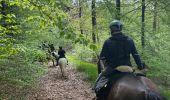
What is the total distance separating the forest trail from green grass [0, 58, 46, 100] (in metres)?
0.77

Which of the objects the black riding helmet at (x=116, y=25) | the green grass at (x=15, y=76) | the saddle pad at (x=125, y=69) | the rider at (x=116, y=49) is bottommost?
the green grass at (x=15, y=76)

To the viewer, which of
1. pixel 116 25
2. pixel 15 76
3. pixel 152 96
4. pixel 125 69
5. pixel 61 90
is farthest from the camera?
pixel 61 90

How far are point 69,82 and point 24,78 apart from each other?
8.02m

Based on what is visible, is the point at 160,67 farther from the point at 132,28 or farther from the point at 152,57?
the point at 132,28

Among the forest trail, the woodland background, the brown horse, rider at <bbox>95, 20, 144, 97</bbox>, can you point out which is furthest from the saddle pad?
the forest trail

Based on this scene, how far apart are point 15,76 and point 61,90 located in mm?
5605

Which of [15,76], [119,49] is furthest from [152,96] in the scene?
[15,76]

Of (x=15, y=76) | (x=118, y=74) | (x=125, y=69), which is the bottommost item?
(x=15, y=76)

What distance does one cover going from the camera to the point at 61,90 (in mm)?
16812

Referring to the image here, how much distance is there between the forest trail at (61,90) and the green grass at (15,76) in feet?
2.52

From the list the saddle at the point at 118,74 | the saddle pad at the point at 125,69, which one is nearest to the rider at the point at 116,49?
the saddle at the point at 118,74

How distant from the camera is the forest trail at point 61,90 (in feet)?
47.3

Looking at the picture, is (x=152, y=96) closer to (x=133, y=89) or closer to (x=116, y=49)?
(x=133, y=89)

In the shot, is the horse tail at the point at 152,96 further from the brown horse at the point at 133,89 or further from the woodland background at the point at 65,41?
the woodland background at the point at 65,41
